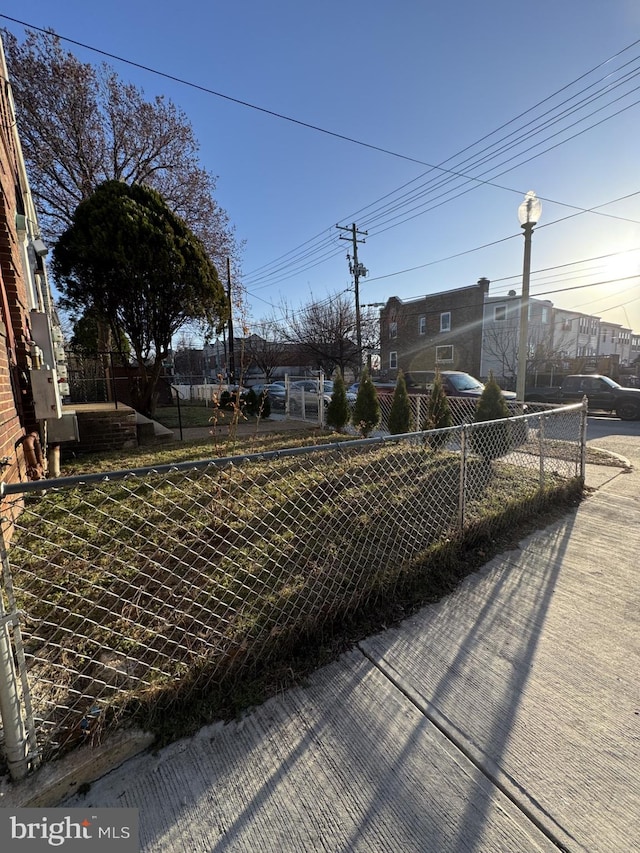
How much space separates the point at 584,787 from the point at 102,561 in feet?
9.03

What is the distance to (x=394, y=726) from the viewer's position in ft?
5.12

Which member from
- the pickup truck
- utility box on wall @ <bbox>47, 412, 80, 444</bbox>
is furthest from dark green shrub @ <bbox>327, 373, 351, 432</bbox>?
the pickup truck

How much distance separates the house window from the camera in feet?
85.8

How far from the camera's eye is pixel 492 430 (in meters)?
5.02

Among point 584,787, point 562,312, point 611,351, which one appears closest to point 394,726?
point 584,787

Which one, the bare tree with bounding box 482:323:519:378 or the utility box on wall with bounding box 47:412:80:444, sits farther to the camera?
the bare tree with bounding box 482:323:519:378

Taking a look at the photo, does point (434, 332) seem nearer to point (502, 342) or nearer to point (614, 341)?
point (502, 342)

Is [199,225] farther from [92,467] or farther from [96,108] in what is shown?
[92,467]

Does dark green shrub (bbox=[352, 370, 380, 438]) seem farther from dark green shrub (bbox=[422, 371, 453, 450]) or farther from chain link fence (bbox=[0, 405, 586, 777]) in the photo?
chain link fence (bbox=[0, 405, 586, 777])

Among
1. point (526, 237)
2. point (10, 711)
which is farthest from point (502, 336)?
point (10, 711)

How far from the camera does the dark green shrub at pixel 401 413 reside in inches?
274

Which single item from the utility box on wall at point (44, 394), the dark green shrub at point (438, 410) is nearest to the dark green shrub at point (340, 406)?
the dark green shrub at point (438, 410)

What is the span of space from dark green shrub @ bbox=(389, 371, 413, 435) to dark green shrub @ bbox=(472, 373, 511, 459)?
4.36ft

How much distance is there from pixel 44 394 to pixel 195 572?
299 centimetres
